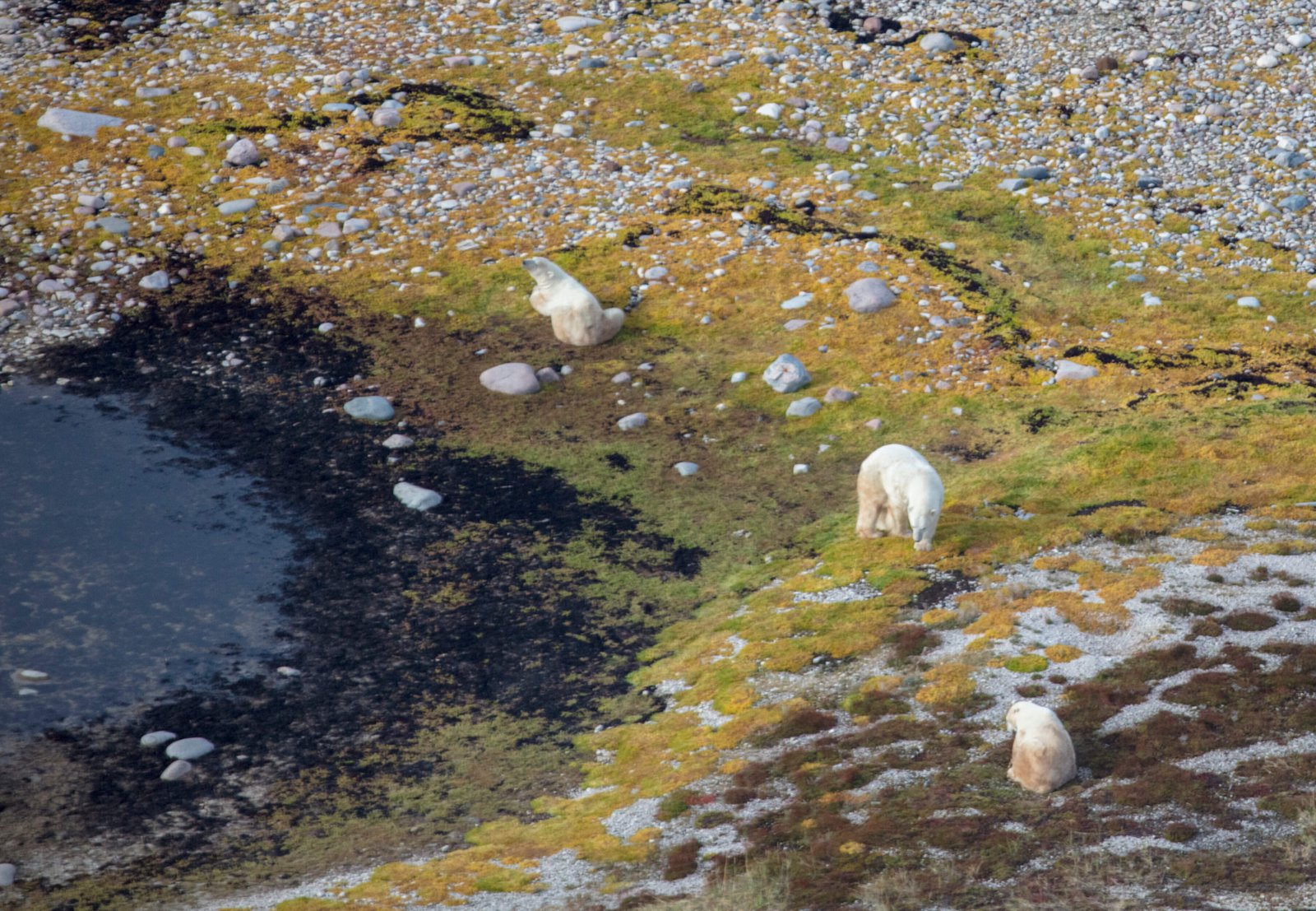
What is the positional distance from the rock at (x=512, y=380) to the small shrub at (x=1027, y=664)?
1197cm

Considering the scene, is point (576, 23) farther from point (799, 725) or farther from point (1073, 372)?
point (799, 725)

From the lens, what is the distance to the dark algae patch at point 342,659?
13.3 metres

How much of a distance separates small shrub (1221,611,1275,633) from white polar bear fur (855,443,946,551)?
413cm

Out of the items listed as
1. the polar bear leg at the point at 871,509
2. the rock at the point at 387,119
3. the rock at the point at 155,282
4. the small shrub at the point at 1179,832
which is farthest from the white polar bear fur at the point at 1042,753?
the rock at the point at 387,119

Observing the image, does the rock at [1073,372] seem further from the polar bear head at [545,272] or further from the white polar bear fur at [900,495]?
the polar bear head at [545,272]

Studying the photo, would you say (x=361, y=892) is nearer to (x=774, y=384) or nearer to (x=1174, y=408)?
(x=774, y=384)

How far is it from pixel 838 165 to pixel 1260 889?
22178mm

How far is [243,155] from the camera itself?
28.9 m

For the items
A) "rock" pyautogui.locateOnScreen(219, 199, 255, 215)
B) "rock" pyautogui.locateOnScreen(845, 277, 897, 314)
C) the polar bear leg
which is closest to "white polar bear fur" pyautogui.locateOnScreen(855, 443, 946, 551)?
the polar bear leg

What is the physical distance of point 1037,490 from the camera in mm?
18797

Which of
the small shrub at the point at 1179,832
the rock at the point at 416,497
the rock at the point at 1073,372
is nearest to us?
the small shrub at the point at 1179,832

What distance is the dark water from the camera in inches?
637

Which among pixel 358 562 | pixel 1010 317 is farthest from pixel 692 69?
pixel 358 562

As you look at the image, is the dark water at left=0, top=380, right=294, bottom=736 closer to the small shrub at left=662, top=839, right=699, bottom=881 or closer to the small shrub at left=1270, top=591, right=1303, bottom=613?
the small shrub at left=662, top=839, right=699, bottom=881
